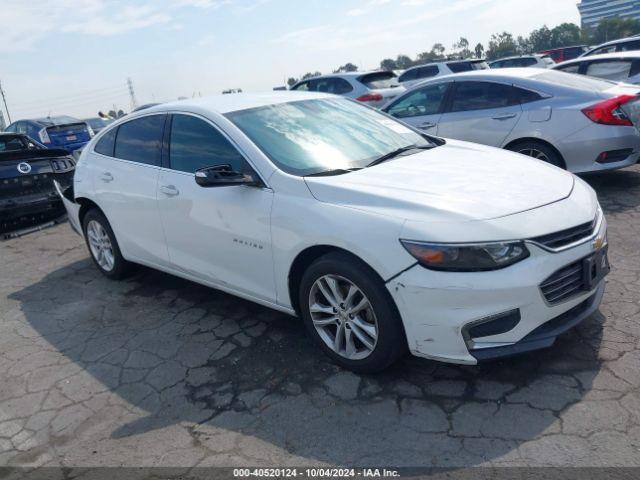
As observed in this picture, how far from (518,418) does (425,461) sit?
1.85 ft

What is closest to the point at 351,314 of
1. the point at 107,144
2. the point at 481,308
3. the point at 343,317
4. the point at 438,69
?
the point at 343,317

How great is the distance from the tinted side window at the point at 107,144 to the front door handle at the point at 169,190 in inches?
41.2

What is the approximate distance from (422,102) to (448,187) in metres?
4.67

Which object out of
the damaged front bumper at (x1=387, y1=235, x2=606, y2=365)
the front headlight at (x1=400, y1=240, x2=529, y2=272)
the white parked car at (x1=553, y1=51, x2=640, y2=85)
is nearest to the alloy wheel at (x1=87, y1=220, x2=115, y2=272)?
the damaged front bumper at (x1=387, y1=235, x2=606, y2=365)

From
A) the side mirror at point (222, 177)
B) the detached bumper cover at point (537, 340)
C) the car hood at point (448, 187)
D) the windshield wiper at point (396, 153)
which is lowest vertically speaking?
the detached bumper cover at point (537, 340)

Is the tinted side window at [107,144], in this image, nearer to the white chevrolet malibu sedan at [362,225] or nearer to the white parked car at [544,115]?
the white chevrolet malibu sedan at [362,225]

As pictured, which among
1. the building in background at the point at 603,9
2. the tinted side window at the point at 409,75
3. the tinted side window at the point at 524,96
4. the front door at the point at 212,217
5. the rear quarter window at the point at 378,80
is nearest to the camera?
the front door at the point at 212,217

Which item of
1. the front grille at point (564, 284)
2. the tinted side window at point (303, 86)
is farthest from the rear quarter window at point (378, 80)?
the front grille at point (564, 284)

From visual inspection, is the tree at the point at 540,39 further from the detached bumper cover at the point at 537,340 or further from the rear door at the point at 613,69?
the detached bumper cover at the point at 537,340

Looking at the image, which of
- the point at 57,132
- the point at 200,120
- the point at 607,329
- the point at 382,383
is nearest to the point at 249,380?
the point at 382,383

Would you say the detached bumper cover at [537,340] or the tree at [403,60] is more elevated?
the tree at [403,60]

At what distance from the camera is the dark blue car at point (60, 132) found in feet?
46.8

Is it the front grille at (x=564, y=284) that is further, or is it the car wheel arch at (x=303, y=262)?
the car wheel arch at (x=303, y=262)

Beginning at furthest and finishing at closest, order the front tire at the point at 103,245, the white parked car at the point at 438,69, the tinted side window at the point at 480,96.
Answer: the white parked car at the point at 438,69 < the tinted side window at the point at 480,96 < the front tire at the point at 103,245
